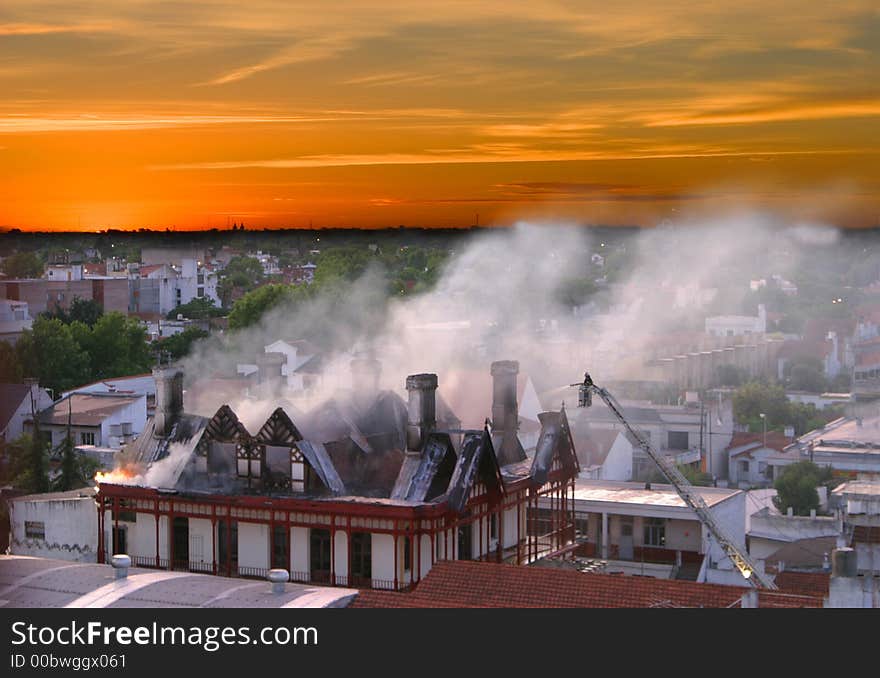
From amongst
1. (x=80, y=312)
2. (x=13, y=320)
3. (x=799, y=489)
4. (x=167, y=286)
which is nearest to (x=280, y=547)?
(x=799, y=489)

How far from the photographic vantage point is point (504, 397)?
20.7 metres

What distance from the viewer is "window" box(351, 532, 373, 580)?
56.4ft

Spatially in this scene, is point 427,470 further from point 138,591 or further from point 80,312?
point 80,312

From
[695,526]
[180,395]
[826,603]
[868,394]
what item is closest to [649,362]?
[868,394]

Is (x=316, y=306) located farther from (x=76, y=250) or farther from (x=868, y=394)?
(x=868, y=394)

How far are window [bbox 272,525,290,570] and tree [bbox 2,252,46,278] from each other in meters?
42.6

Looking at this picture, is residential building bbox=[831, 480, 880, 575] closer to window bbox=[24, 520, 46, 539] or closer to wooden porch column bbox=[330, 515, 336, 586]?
wooden porch column bbox=[330, 515, 336, 586]

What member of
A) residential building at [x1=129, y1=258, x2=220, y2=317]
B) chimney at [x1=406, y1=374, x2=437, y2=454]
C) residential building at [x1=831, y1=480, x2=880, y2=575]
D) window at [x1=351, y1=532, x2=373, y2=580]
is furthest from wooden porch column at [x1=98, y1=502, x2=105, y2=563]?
residential building at [x1=129, y1=258, x2=220, y2=317]

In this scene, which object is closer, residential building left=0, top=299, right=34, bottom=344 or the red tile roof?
the red tile roof

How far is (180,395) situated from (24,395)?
701 inches

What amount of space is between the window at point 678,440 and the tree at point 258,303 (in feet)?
76.6

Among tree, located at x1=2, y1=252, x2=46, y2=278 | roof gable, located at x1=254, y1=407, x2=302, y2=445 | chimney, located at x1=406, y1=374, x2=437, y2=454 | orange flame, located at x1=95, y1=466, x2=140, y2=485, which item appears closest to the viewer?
roof gable, located at x1=254, y1=407, x2=302, y2=445

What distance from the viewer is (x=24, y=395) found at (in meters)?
36.9

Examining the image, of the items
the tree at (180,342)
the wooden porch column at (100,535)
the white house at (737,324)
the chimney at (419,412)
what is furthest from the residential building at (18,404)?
the white house at (737,324)
